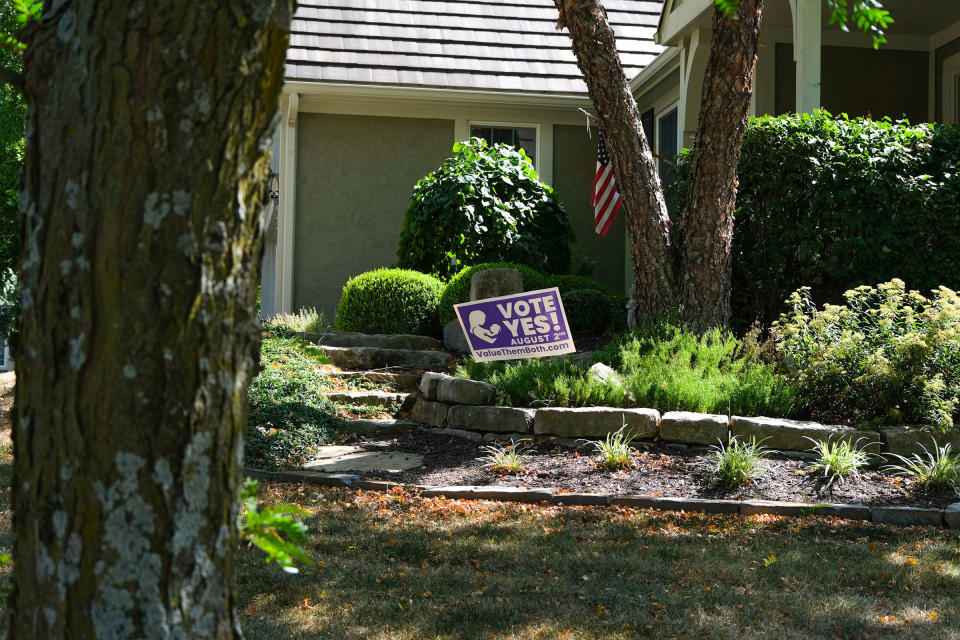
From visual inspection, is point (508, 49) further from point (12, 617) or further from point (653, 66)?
point (12, 617)

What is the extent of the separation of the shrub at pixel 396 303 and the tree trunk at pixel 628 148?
2.91m

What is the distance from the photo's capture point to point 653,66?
11.7m

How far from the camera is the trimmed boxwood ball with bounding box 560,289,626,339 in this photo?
30.6ft

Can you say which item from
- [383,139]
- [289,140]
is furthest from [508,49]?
[289,140]

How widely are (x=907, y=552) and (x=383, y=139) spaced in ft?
31.6

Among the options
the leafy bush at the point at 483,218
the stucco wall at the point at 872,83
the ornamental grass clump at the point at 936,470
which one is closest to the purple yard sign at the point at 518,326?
the ornamental grass clump at the point at 936,470

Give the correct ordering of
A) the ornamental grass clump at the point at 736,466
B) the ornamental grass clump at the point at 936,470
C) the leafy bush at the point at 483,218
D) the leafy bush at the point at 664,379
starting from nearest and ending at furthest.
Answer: the ornamental grass clump at the point at 936,470 < the ornamental grass clump at the point at 736,466 < the leafy bush at the point at 664,379 < the leafy bush at the point at 483,218

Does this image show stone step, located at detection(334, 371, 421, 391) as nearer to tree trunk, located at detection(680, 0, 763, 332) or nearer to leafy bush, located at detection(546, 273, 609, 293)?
leafy bush, located at detection(546, 273, 609, 293)

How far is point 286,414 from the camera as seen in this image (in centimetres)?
654

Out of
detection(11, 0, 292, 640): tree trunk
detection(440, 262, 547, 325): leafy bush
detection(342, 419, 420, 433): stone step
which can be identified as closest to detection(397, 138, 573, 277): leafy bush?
detection(440, 262, 547, 325): leafy bush

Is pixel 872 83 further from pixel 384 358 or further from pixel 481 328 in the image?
pixel 384 358

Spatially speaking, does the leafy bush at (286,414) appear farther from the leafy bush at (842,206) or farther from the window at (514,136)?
the window at (514,136)

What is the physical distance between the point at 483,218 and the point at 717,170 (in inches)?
152

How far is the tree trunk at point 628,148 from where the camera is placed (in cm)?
744
